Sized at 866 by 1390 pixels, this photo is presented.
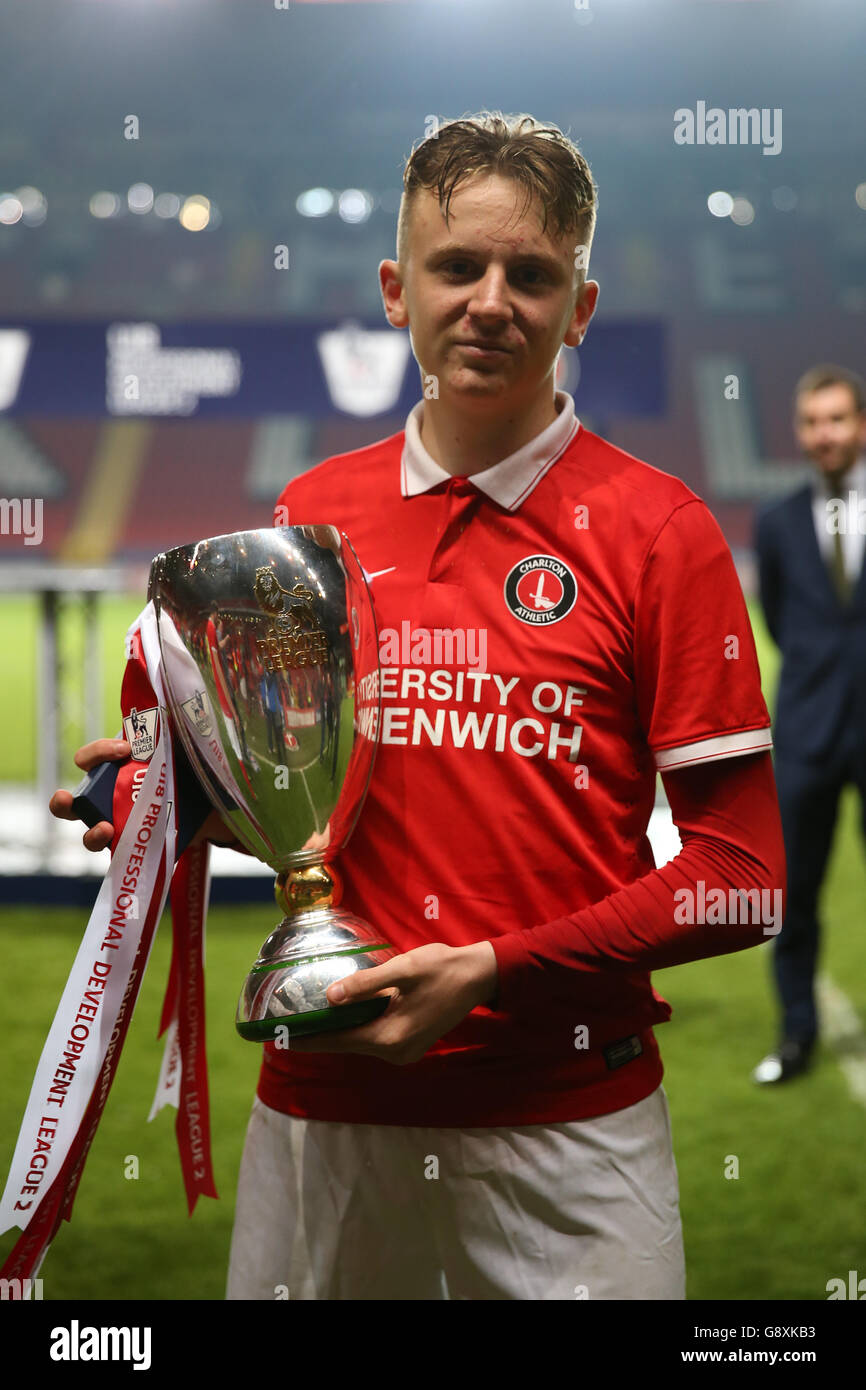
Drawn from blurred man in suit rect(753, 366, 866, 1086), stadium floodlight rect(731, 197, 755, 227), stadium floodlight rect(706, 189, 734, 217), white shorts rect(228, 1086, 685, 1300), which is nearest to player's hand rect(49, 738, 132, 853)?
white shorts rect(228, 1086, 685, 1300)

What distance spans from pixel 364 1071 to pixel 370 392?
177 inches

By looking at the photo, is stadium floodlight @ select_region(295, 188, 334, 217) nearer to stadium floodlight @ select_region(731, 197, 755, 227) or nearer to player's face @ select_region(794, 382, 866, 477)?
stadium floodlight @ select_region(731, 197, 755, 227)

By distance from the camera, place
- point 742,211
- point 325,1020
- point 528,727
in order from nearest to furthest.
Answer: point 325,1020
point 528,727
point 742,211

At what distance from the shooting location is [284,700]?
1.08 meters

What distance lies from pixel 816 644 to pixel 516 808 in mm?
2256

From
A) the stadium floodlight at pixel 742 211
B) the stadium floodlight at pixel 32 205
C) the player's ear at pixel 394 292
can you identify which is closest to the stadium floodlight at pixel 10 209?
the stadium floodlight at pixel 32 205

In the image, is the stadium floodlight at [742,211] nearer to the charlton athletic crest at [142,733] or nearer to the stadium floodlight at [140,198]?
the stadium floodlight at [140,198]

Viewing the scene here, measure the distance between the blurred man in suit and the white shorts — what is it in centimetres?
213

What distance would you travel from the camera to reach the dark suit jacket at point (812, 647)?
3186 mm

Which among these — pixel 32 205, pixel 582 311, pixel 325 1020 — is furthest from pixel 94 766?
pixel 32 205

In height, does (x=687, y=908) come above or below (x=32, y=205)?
below

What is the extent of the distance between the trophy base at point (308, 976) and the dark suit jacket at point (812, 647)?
235 centimetres

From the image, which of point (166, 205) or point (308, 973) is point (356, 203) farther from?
point (308, 973)
